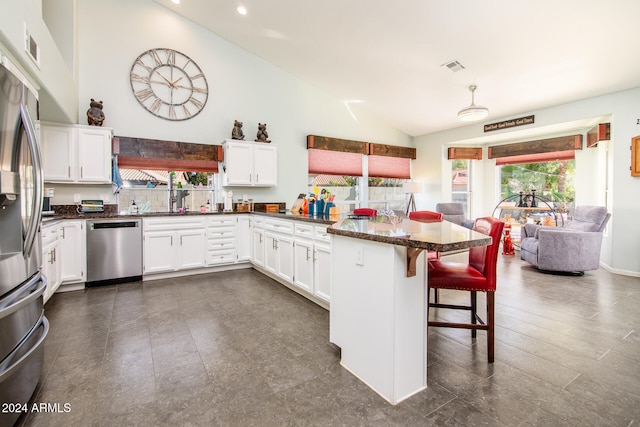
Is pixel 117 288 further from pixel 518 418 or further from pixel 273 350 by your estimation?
pixel 518 418

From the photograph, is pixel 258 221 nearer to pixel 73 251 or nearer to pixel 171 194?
pixel 171 194

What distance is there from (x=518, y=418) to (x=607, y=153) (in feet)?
18.5

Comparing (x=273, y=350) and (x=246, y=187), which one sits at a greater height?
(x=246, y=187)

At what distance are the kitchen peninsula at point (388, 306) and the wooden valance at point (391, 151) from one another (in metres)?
5.24

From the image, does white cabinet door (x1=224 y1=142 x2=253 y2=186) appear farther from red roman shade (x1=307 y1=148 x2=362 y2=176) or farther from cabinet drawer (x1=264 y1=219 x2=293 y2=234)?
red roman shade (x1=307 y1=148 x2=362 y2=176)

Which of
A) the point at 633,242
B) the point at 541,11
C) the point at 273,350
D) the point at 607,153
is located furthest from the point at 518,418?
the point at 607,153

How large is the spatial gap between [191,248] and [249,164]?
1.60 m

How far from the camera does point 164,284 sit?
4.07 metres

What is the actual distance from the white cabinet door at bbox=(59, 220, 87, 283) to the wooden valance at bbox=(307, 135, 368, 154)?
3.82m

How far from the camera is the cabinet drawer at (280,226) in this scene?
3559mm

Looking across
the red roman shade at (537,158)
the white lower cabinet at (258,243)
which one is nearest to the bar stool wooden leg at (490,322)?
the white lower cabinet at (258,243)

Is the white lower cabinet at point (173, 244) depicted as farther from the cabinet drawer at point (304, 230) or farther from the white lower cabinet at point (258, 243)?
the cabinet drawer at point (304, 230)

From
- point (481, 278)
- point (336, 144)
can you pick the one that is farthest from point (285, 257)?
point (336, 144)

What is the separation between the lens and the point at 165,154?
4719 mm
